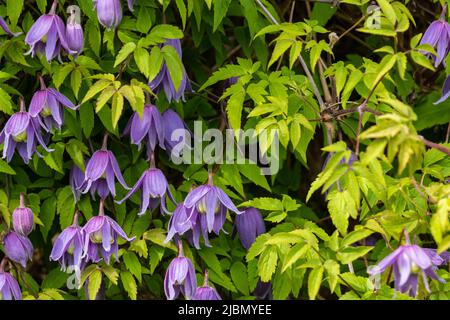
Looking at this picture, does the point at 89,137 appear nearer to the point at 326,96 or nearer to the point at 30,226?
the point at 30,226

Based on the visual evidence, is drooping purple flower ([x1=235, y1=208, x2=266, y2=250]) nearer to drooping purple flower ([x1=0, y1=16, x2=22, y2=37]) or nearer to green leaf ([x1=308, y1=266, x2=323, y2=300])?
green leaf ([x1=308, y1=266, x2=323, y2=300])

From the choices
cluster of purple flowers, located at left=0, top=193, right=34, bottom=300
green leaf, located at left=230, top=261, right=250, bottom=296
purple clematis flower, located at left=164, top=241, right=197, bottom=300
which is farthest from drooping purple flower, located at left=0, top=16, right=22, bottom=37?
green leaf, located at left=230, top=261, right=250, bottom=296

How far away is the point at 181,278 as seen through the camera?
181cm

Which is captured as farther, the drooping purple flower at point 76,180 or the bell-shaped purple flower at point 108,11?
the drooping purple flower at point 76,180

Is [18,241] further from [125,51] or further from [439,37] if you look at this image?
[439,37]

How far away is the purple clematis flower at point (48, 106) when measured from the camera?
6.10 ft

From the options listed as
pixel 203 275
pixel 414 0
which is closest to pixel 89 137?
pixel 203 275

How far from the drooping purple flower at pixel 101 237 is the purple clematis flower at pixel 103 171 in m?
0.06

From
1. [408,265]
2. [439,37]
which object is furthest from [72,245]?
[439,37]

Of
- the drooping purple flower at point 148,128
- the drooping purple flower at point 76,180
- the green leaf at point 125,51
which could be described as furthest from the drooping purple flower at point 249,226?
the green leaf at point 125,51

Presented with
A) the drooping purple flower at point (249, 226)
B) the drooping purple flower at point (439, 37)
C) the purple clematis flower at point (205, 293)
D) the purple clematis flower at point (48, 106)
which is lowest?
the purple clematis flower at point (205, 293)

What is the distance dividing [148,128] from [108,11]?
275 mm

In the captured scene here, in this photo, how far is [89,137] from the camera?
2.02 metres

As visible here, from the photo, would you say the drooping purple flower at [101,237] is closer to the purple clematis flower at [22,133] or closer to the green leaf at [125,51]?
the purple clematis flower at [22,133]
